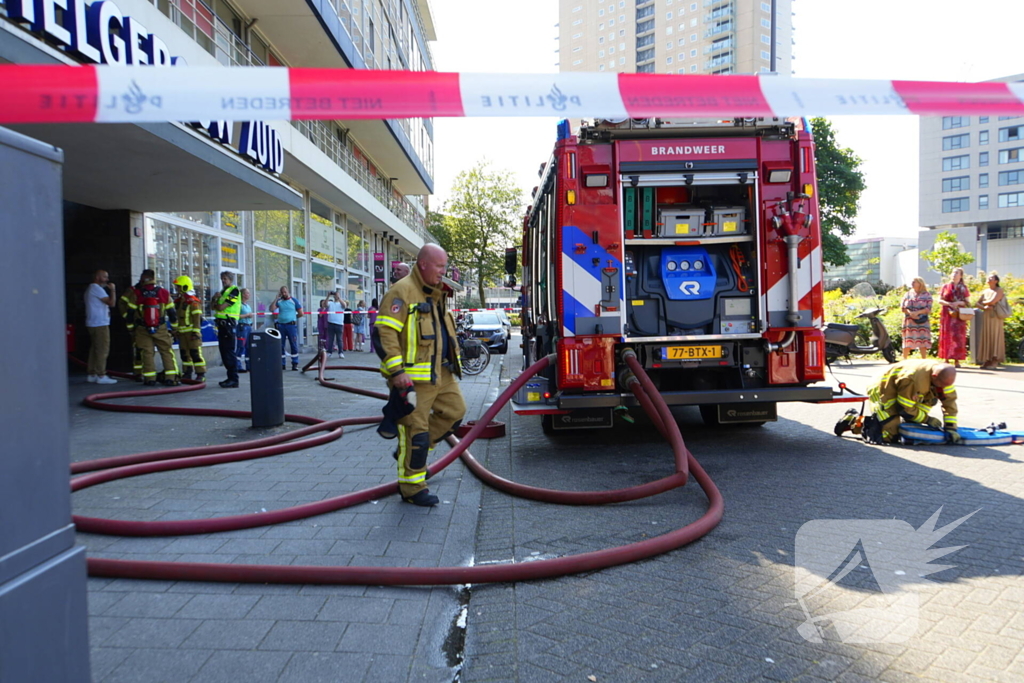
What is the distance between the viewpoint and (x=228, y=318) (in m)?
10.9

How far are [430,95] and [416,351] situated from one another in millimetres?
1793

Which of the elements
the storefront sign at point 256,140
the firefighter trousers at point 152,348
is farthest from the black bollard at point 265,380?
the firefighter trousers at point 152,348

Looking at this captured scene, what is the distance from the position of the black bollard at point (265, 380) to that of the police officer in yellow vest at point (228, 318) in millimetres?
3771

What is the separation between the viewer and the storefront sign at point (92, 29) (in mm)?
6176

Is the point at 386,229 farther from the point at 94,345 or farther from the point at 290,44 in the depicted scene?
the point at 94,345

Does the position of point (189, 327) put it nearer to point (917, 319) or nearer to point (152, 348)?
point (152, 348)

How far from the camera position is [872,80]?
3.52 m

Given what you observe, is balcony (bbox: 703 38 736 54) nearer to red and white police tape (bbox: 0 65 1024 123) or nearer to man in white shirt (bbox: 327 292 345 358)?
man in white shirt (bbox: 327 292 345 358)

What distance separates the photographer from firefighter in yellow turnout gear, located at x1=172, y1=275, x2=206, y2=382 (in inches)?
428

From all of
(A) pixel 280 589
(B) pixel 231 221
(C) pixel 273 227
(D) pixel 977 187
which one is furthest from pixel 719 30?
(A) pixel 280 589

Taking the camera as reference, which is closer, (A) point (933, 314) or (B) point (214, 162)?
(B) point (214, 162)

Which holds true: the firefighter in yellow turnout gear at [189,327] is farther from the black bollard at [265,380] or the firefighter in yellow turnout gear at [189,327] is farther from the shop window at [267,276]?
the shop window at [267,276]

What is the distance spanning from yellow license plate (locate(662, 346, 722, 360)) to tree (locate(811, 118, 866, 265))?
4194cm

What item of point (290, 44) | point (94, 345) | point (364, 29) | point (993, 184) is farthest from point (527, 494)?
point (993, 184)
